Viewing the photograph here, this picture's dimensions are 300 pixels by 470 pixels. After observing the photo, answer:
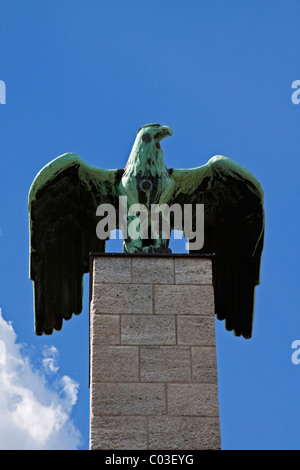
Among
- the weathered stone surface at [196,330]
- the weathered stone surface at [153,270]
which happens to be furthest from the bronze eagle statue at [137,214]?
the weathered stone surface at [196,330]

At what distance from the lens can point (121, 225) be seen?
1842 centimetres

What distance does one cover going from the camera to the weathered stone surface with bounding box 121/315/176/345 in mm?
16500

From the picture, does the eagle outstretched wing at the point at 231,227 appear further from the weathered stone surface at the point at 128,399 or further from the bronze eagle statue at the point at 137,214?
the weathered stone surface at the point at 128,399

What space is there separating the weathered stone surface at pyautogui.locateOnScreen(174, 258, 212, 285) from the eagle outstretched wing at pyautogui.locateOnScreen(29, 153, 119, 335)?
1.79 metres

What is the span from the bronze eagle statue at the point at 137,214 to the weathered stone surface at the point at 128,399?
2.55 m

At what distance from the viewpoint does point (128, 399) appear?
52.7 feet

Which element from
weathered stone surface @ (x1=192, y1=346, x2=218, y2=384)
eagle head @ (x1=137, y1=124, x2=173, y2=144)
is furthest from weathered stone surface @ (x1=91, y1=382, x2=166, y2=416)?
eagle head @ (x1=137, y1=124, x2=173, y2=144)

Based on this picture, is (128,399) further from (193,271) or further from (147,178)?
(147,178)

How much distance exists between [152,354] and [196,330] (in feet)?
1.82

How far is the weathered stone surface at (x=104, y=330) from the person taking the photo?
647 inches

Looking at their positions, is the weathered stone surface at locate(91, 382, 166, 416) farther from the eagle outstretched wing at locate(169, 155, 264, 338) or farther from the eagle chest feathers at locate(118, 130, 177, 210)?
the eagle outstretched wing at locate(169, 155, 264, 338)

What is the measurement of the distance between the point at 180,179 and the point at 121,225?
0.93 metres
